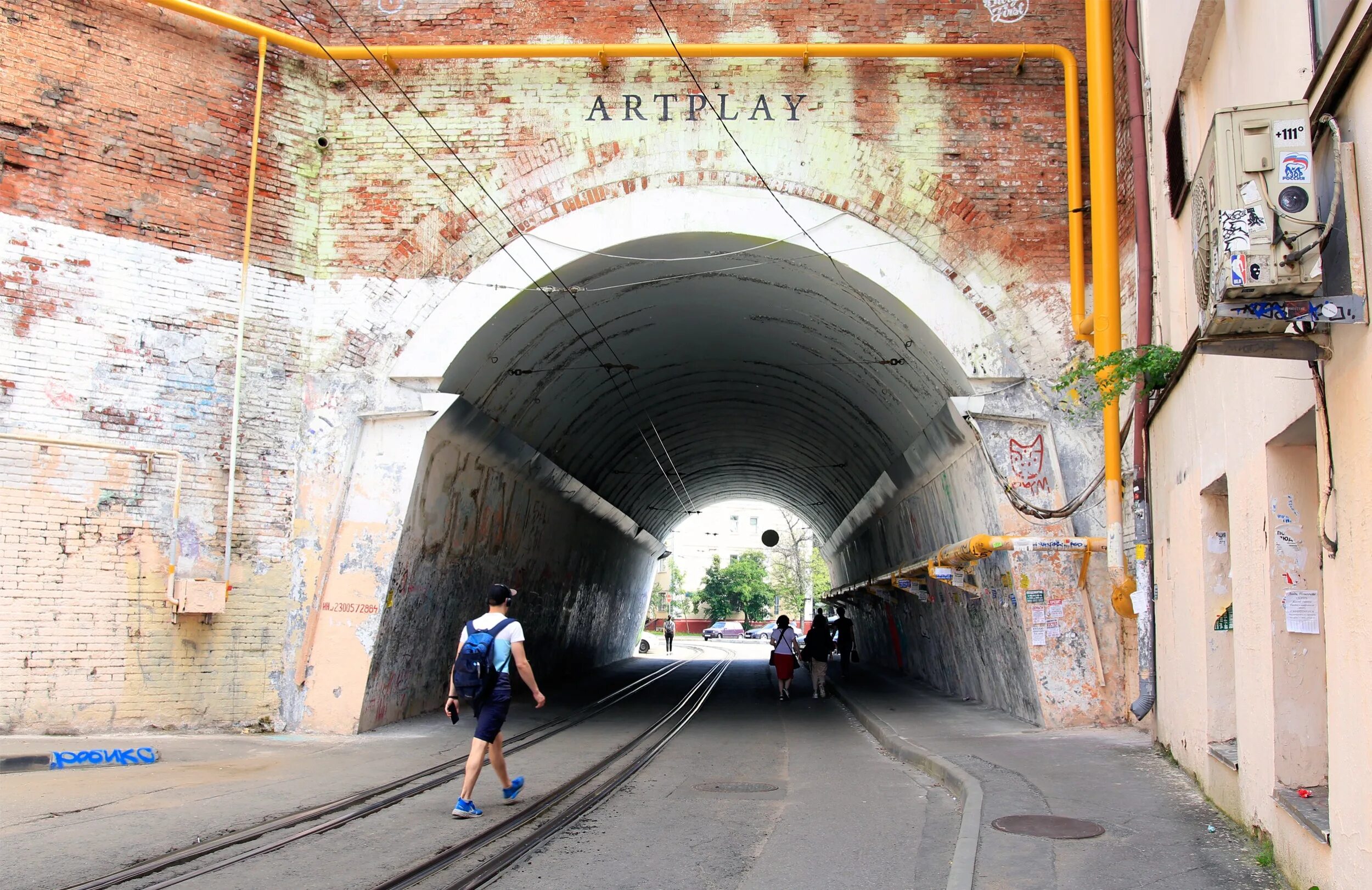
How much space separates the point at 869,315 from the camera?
13781mm

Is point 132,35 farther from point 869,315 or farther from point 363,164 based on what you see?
point 869,315

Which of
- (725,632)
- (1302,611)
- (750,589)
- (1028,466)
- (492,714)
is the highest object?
(1028,466)

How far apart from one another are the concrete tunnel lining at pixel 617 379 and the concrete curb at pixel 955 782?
398cm

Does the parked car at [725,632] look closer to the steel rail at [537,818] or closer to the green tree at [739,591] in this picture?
the green tree at [739,591]

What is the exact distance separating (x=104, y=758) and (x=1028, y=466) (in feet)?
31.3

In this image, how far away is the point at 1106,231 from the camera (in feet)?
37.7

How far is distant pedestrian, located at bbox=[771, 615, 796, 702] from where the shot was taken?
19.7 meters

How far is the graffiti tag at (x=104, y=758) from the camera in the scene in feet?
31.4

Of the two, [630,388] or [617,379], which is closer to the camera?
[617,379]

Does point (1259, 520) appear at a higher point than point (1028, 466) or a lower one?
lower

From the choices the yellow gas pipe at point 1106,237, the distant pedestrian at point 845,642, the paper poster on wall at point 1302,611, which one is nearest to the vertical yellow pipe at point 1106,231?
the yellow gas pipe at point 1106,237

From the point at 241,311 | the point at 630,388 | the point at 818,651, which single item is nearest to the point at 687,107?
the point at 241,311

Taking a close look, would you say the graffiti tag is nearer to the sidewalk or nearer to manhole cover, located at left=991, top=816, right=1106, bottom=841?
the sidewalk

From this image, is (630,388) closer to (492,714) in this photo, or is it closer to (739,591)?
(492,714)
